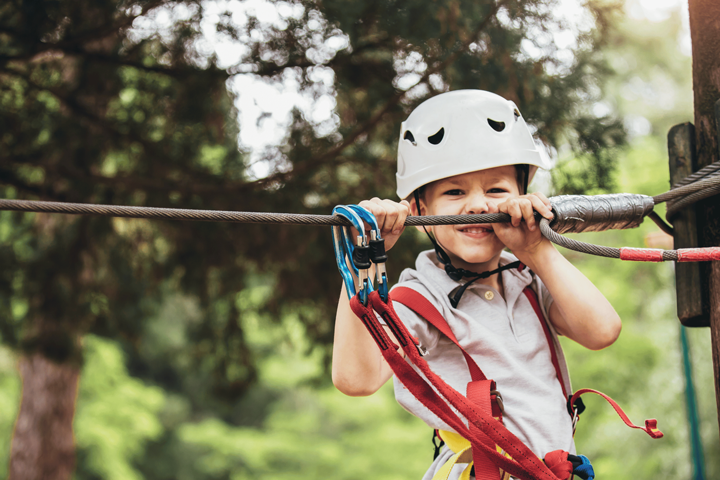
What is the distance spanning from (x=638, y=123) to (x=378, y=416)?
921 centimetres

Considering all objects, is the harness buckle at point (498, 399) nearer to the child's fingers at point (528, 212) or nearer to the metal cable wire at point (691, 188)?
the child's fingers at point (528, 212)

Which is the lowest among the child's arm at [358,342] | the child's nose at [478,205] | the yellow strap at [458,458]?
the yellow strap at [458,458]

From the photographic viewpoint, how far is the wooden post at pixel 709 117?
1.51 m

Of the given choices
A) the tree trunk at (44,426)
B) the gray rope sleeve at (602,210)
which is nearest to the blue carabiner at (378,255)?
the gray rope sleeve at (602,210)

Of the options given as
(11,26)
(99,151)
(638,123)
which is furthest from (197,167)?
(638,123)

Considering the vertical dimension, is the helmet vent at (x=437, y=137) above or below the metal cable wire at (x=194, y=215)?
above

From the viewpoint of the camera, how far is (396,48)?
3.04m

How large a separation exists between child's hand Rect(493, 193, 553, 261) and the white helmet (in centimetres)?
18

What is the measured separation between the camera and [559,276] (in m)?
1.47

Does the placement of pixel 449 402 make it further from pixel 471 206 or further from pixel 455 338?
pixel 471 206

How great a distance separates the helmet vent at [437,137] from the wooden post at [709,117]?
0.69 m

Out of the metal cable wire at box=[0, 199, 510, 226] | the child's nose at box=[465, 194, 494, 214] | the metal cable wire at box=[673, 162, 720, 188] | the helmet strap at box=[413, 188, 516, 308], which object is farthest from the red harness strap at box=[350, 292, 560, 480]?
the metal cable wire at box=[673, 162, 720, 188]

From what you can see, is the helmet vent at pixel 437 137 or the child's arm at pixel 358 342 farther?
the helmet vent at pixel 437 137

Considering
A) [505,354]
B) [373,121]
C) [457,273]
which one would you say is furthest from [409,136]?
[373,121]
